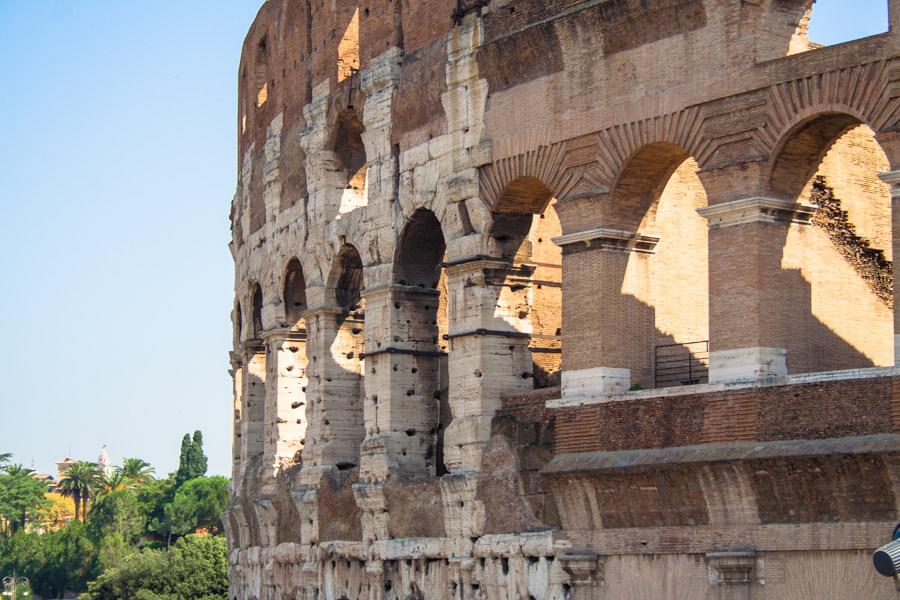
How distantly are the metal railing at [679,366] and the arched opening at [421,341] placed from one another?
3.40 metres

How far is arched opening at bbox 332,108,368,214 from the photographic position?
2439 centimetres

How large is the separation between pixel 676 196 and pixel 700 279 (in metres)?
0.96

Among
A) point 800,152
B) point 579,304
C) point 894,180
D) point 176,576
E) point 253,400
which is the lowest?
point 176,576

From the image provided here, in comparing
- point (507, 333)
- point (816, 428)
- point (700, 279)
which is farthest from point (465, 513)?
point (816, 428)

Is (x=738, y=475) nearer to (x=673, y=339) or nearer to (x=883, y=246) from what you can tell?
(x=673, y=339)

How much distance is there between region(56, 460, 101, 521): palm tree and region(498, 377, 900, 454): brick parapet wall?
242 feet

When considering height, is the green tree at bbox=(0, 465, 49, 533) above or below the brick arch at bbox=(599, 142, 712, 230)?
below

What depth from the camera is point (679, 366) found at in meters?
19.7

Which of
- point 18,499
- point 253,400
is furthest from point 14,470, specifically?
point 253,400

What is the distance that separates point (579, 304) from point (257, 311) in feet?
33.0

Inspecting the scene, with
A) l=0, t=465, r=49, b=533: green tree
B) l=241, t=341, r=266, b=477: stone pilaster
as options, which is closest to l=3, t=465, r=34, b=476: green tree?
l=0, t=465, r=49, b=533: green tree

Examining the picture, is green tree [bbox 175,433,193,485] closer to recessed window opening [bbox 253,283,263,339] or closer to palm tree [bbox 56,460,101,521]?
palm tree [bbox 56,460,101,521]

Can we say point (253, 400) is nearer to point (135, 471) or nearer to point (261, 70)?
point (261, 70)

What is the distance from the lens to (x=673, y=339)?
66.5 feet
